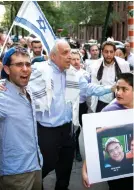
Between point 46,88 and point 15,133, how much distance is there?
3.44ft

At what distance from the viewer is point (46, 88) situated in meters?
3.44

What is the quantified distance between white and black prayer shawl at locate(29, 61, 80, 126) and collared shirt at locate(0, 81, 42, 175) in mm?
898

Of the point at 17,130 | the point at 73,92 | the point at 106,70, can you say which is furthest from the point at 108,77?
the point at 17,130

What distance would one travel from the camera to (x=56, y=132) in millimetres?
3584

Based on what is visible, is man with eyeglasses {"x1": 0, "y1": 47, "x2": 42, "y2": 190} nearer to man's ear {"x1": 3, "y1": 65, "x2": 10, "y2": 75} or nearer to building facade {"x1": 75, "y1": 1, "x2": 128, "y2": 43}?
man's ear {"x1": 3, "y1": 65, "x2": 10, "y2": 75}

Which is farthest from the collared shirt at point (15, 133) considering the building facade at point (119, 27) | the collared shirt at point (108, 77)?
the building facade at point (119, 27)

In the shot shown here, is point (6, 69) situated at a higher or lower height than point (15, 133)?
higher

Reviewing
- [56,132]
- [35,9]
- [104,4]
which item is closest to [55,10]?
[104,4]

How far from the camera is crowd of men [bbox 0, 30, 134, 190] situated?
8.09 ft

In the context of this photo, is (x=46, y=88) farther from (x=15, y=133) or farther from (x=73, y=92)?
(x=15, y=133)

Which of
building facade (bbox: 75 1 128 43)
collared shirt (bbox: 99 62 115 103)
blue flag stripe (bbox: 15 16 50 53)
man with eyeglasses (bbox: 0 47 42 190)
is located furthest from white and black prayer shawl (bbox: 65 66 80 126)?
building facade (bbox: 75 1 128 43)

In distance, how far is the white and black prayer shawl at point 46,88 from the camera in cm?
343

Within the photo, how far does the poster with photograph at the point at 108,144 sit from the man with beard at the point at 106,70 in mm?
2337

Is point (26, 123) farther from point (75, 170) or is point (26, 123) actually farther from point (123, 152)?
point (75, 170)
